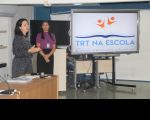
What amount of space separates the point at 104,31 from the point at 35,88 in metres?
2.64

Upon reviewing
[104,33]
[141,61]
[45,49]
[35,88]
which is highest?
[104,33]

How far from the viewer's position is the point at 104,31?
13.8 feet

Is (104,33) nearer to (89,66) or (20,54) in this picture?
(89,66)

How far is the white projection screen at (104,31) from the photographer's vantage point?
Answer: 4.12m

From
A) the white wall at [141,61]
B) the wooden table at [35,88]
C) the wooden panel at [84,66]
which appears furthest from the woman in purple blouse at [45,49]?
the white wall at [141,61]

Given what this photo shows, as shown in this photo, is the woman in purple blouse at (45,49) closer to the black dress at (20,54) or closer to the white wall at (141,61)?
the black dress at (20,54)

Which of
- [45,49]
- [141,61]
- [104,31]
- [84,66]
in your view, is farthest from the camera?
[141,61]

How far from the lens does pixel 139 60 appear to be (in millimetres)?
6102

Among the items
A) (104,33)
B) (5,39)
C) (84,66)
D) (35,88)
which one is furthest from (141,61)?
(35,88)

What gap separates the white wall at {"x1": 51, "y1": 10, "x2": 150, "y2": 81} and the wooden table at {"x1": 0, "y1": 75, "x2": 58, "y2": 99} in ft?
13.2

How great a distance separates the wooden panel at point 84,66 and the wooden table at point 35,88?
2.07 m
